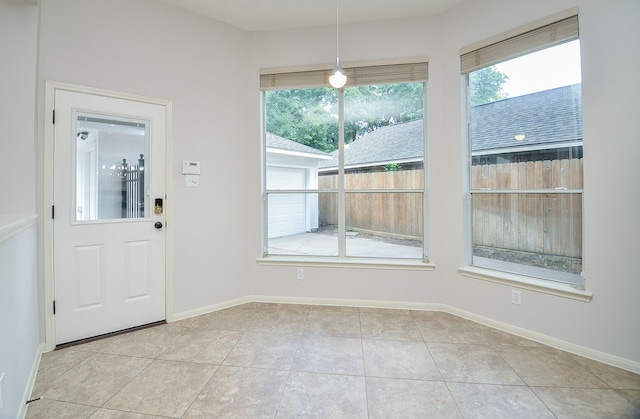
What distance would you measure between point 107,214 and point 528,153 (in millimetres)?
3835

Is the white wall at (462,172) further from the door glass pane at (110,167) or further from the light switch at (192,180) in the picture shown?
the door glass pane at (110,167)

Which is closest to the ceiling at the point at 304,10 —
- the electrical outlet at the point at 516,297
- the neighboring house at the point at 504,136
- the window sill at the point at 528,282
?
the neighboring house at the point at 504,136

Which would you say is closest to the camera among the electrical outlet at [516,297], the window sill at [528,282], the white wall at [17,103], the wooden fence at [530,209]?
the white wall at [17,103]

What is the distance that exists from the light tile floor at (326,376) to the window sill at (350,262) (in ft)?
2.02

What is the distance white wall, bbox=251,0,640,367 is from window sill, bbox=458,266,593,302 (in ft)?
0.17

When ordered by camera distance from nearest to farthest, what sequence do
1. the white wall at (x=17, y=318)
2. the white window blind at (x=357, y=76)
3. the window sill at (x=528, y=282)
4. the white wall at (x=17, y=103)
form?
the white wall at (x=17, y=318) < the white wall at (x=17, y=103) < the window sill at (x=528, y=282) < the white window blind at (x=357, y=76)

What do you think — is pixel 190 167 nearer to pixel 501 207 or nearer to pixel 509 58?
pixel 501 207

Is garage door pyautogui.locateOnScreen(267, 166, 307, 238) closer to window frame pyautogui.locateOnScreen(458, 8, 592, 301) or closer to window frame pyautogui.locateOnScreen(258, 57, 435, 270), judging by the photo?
window frame pyautogui.locateOnScreen(258, 57, 435, 270)

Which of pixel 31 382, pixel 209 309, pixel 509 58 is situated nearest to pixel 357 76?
pixel 509 58

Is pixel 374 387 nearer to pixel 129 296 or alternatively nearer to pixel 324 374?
pixel 324 374

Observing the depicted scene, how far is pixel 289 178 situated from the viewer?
11.3 feet

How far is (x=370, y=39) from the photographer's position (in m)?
3.17

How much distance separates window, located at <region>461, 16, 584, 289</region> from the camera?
7.72 ft

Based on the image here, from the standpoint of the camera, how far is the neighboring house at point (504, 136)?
2378 mm
